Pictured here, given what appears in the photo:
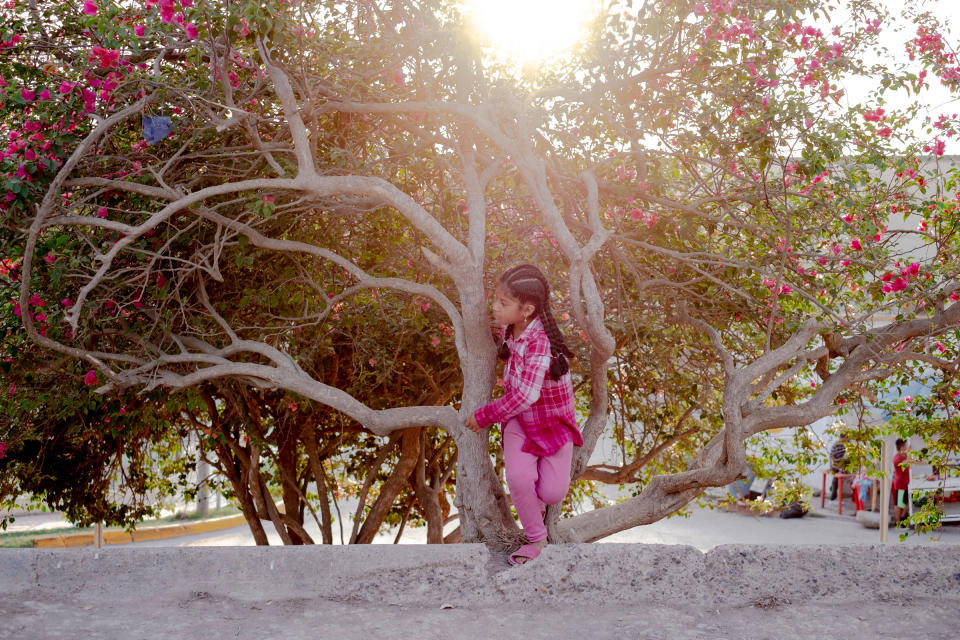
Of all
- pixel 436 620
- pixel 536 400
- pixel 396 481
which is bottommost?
pixel 436 620

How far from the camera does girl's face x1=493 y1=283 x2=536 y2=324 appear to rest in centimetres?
395

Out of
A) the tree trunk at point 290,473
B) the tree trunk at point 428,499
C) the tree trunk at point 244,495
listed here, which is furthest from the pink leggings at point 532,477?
the tree trunk at point 244,495

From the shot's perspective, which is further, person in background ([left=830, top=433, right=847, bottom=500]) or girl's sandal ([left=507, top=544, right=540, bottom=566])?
person in background ([left=830, top=433, right=847, bottom=500])

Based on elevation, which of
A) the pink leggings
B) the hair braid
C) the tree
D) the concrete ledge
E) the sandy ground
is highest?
the tree

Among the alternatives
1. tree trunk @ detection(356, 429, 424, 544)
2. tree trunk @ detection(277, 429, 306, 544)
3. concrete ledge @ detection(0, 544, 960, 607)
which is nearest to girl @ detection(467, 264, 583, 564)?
concrete ledge @ detection(0, 544, 960, 607)

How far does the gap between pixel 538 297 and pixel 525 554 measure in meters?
1.13

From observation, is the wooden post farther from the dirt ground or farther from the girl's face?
the girl's face

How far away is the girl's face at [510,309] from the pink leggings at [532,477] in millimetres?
463

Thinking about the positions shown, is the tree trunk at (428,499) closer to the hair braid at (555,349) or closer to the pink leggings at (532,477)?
the pink leggings at (532,477)

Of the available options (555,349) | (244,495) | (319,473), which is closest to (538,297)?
(555,349)

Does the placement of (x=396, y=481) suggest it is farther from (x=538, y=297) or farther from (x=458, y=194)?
(x=538, y=297)

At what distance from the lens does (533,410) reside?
3.91 metres

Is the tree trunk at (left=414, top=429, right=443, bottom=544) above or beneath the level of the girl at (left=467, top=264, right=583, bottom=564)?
beneath

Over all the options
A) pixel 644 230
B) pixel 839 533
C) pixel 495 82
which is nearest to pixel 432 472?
pixel 644 230
